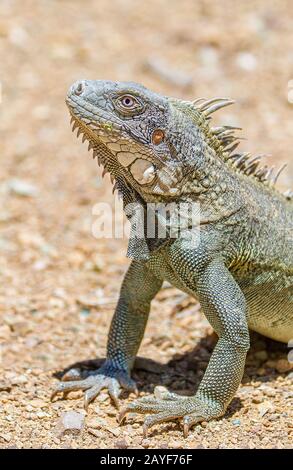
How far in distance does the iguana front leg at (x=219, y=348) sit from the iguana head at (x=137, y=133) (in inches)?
37.2

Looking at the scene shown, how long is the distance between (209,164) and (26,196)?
20.3 feet

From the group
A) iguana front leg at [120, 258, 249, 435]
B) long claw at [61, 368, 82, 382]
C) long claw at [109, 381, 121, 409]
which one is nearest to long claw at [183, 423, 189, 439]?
iguana front leg at [120, 258, 249, 435]

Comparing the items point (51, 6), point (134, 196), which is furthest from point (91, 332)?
point (51, 6)

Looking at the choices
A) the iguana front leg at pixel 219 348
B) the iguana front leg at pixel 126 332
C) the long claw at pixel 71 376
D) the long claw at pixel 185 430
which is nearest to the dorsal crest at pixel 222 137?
the iguana front leg at pixel 219 348

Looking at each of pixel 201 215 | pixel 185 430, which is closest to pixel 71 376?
pixel 185 430

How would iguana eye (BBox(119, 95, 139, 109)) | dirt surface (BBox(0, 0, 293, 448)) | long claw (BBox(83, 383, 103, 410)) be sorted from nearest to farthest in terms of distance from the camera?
iguana eye (BBox(119, 95, 139, 109)) < dirt surface (BBox(0, 0, 293, 448)) < long claw (BBox(83, 383, 103, 410))

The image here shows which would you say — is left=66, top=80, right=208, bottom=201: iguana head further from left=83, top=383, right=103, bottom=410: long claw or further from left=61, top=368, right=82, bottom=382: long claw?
left=61, top=368, right=82, bottom=382: long claw

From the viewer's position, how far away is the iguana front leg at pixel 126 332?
8711 mm

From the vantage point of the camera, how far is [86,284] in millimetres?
11648

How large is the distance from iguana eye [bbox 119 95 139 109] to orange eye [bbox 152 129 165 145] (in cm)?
32

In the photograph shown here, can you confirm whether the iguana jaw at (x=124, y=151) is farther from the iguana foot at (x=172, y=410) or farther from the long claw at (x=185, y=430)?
the long claw at (x=185, y=430)

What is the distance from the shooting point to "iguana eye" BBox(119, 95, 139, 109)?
7785 millimetres

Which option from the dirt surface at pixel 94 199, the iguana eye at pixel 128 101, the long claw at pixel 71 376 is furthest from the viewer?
the long claw at pixel 71 376

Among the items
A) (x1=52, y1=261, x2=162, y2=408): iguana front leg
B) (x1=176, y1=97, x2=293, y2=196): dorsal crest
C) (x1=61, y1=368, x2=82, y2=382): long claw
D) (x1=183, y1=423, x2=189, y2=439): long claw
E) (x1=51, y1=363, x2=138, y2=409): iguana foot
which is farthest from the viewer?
(x1=61, y1=368, x2=82, y2=382): long claw
